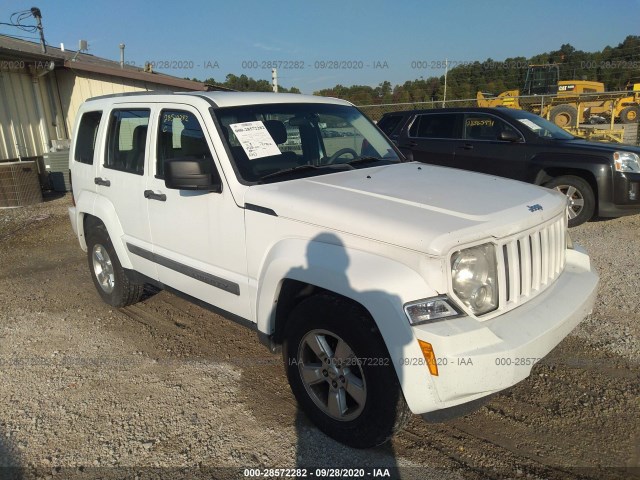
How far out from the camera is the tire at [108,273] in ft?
15.2

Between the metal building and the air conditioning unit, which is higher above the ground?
the metal building

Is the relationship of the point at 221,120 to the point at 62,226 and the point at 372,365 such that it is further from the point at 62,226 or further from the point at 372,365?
the point at 62,226

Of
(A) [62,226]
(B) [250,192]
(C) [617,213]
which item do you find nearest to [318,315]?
(B) [250,192]

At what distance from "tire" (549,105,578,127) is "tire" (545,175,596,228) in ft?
38.3

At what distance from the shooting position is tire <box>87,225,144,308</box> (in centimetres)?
463

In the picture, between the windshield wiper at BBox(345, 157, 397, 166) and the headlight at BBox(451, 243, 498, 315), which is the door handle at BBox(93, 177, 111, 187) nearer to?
the windshield wiper at BBox(345, 157, 397, 166)

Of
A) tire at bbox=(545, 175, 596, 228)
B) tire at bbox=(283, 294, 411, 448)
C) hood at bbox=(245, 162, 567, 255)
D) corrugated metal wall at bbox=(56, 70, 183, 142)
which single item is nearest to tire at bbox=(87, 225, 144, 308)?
hood at bbox=(245, 162, 567, 255)

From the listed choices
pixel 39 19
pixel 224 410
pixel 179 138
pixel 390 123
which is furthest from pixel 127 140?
pixel 39 19

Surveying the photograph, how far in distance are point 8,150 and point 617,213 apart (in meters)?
12.6

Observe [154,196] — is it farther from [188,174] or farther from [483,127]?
[483,127]

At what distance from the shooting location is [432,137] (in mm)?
8500

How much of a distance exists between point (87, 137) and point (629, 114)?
69.5 feet

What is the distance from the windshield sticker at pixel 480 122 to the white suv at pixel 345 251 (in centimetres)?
442

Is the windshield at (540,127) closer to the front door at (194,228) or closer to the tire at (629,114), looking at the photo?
the front door at (194,228)
